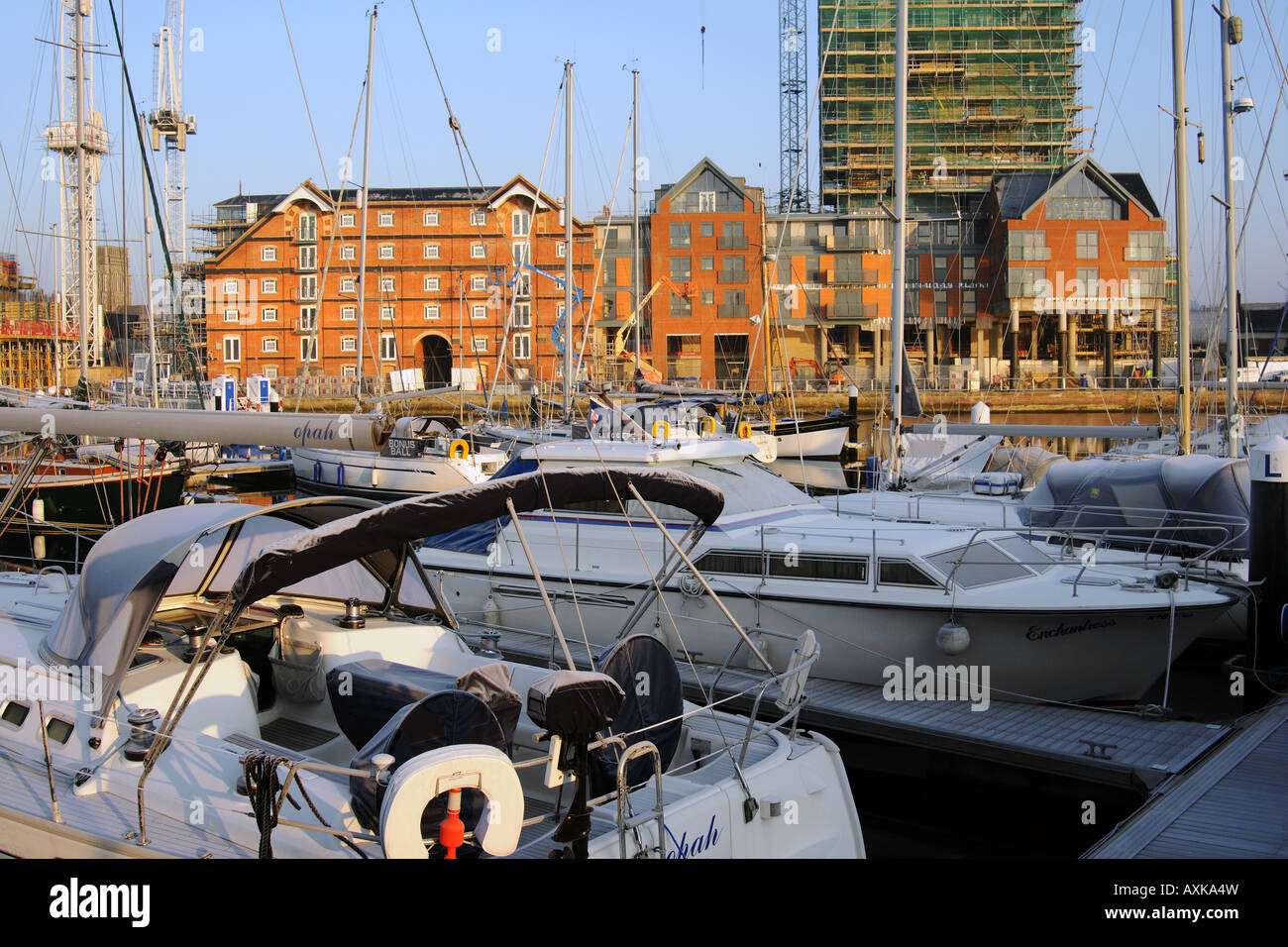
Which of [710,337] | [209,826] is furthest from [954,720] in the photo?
[710,337]

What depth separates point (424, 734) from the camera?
4.89m

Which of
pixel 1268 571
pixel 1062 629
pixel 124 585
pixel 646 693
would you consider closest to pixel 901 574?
pixel 1062 629

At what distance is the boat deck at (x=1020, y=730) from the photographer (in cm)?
806

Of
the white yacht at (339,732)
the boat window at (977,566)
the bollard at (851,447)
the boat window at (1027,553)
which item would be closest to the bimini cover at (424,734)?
the white yacht at (339,732)

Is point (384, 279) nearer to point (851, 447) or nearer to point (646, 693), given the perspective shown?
point (851, 447)

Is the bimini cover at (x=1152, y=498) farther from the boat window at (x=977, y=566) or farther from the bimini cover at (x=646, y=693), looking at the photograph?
the bimini cover at (x=646, y=693)

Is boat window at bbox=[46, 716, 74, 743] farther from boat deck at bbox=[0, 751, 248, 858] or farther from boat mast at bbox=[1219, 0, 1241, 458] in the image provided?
boat mast at bbox=[1219, 0, 1241, 458]

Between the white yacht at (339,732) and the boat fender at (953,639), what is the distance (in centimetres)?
389

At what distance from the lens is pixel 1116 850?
620cm

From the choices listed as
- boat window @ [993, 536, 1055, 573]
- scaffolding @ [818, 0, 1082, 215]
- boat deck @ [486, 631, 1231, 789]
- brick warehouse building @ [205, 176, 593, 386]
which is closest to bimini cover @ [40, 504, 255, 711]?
boat deck @ [486, 631, 1231, 789]

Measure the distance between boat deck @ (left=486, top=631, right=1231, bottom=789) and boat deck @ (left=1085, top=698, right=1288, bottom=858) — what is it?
345mm

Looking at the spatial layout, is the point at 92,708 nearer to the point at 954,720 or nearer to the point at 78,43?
the point at 954,720

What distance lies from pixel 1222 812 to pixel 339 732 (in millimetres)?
5822
